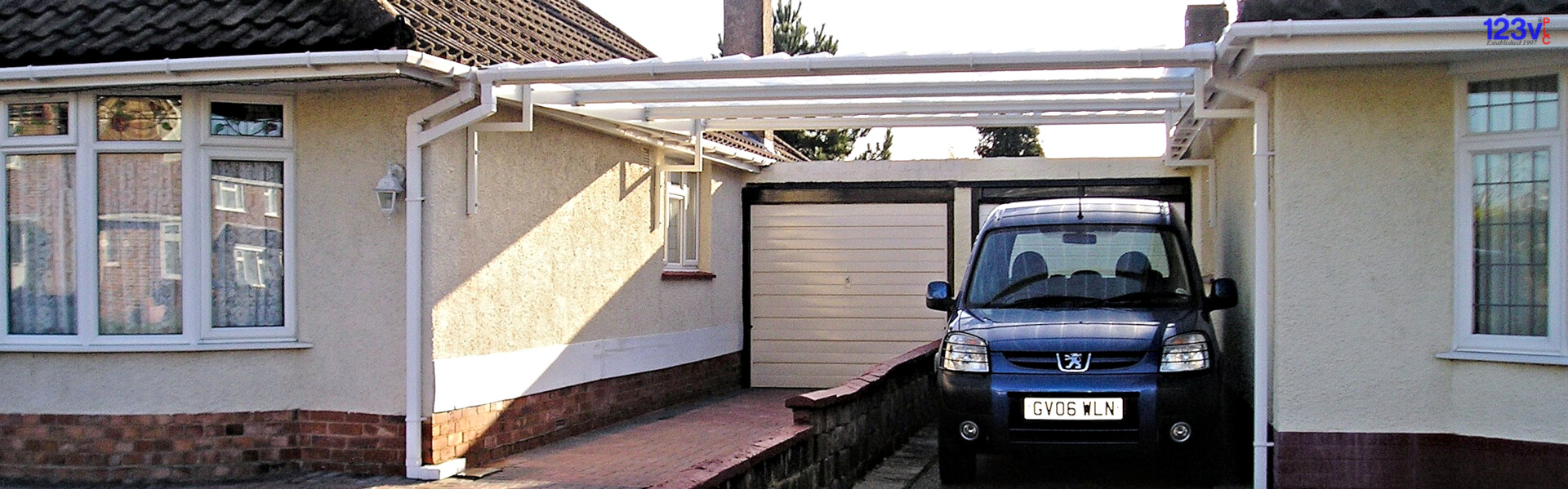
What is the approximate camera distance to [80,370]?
31.4 ft

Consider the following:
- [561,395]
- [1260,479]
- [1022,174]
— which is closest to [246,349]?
[561,395]

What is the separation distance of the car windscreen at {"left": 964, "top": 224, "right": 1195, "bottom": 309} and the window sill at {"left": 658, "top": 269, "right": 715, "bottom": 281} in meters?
4.85

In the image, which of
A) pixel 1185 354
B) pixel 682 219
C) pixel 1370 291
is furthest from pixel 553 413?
pixel 1370 291

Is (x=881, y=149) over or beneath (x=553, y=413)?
over

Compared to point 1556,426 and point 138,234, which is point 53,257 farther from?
point 1556,426

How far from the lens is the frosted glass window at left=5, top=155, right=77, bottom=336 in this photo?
9.68 meters

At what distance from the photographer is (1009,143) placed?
1964 inches

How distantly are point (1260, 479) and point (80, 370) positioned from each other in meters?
7.69

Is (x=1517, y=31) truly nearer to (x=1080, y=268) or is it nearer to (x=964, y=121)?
(x=1080, y=268)

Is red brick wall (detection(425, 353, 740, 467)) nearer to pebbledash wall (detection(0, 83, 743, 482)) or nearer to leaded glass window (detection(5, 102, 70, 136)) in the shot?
pebbledash wall (detection(0, 83, 743, 482))

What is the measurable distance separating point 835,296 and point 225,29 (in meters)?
8.85

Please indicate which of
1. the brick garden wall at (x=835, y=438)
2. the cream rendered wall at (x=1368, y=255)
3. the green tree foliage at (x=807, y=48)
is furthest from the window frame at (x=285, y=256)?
the green tree foliage at (x=807, y=48)

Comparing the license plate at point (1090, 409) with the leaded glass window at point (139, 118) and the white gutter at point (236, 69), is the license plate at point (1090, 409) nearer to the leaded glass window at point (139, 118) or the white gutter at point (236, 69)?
the white gutter at point (236, 69)

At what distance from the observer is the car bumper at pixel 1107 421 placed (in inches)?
336
